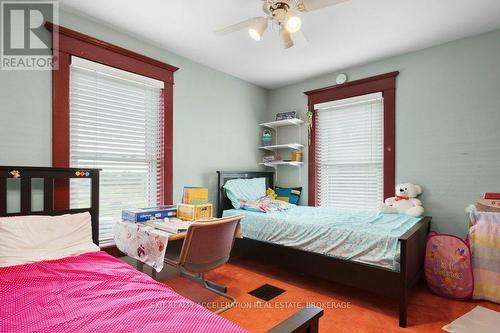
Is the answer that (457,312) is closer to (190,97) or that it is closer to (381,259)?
(381,259)

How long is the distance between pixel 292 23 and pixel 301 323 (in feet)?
5.68

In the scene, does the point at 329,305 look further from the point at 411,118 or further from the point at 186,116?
the point at 186,116

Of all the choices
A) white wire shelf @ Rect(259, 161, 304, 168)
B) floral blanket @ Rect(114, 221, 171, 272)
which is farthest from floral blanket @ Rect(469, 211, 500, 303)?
floral blanket @ Rect(114, 221, 171, 272)

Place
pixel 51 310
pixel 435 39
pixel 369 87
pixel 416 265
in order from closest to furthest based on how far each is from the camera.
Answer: pixel 51 310 → pixel 416 265 → pixel 435 39 → pixel 369 87

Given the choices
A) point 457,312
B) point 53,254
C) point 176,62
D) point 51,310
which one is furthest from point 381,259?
point 176,62

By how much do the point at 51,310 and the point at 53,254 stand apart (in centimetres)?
84

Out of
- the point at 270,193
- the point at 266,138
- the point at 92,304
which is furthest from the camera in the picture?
the point at 266,138

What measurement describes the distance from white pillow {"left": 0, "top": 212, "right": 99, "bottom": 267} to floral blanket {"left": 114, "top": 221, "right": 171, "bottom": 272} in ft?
1.06

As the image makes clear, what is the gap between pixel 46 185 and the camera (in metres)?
2.07

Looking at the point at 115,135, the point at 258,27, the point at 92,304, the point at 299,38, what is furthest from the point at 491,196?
the point at 115,135

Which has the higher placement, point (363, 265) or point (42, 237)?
point (42, 237)

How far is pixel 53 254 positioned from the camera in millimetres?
1734

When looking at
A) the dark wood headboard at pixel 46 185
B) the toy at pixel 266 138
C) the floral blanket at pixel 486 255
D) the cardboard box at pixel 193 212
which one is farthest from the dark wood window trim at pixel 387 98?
the dark wood headboard at pixel 46 185

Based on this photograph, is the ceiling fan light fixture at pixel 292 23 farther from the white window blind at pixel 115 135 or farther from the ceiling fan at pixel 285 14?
the white window blind at pixel 115 135
